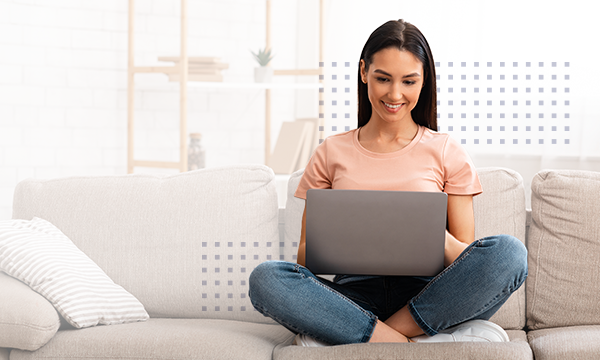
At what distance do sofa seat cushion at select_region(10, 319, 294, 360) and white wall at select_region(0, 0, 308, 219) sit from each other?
1.66 meters

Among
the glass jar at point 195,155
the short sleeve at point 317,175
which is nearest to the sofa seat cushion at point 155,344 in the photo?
the short sleeve at point 317,175

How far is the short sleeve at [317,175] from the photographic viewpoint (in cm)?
171

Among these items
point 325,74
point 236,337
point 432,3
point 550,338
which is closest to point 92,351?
point 236,337

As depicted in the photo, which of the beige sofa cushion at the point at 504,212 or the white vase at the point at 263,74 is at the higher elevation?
the white vase at the point at 263,74

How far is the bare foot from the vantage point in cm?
139

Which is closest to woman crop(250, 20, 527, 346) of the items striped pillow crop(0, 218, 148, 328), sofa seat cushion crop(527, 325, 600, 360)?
sofa seat cushion crop(527, 325, 600, 360)

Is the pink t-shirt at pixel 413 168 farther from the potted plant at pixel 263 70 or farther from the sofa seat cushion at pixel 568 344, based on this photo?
the potted plant at pixel 263 70

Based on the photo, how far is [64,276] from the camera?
1614 mm

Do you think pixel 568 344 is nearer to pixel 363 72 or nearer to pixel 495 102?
pixel 363 72

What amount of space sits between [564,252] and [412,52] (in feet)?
2.38

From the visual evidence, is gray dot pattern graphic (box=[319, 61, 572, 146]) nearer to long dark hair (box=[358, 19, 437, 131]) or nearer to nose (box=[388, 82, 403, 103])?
long dark hair (box=[358, 19, 437, 131])

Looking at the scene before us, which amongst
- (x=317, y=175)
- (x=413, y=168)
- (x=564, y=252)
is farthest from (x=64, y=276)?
(x=564, y=252)

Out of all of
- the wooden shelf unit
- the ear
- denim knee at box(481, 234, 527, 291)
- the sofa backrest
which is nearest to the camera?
denim knee at box(481, 234, 527, 291)

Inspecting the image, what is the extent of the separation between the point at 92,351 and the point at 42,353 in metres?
0.13
